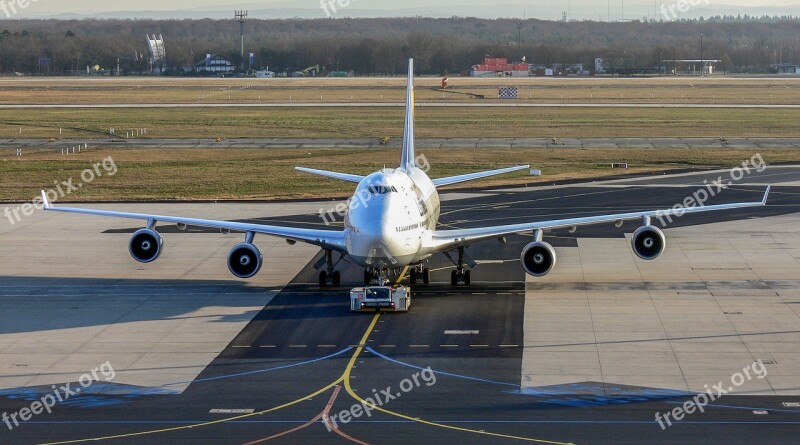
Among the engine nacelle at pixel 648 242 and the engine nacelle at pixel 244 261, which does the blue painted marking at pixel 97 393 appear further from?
the engine nacelle at pixel 648 242

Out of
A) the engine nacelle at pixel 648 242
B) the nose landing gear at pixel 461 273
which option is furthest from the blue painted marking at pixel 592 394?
the nose landing gear at pixel 461 273

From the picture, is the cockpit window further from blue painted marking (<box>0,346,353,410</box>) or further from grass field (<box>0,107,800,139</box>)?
grass field (<box>0,107,800,139</box>)

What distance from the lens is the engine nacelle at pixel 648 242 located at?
4506cm

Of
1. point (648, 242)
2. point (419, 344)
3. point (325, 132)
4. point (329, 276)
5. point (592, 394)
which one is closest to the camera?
point (592, 394)

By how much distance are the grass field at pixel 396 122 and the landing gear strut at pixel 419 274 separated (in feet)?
222

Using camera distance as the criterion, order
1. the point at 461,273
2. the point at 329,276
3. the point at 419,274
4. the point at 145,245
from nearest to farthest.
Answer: the point at 145,245
the point at 329,276
the point at 461,273
the point at 419,274

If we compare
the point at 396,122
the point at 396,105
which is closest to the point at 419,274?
the point at 396,122

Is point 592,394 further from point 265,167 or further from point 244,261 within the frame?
point 265,167

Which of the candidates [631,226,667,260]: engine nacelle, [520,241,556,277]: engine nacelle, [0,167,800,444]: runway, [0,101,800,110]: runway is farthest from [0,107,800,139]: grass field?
[520,241,556,277]: engine nacelle

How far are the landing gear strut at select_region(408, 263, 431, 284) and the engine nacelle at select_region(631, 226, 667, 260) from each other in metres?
8.57

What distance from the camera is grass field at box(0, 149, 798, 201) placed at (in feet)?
257

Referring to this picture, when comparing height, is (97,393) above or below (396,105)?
below

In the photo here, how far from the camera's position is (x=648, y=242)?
Answer: 4519 cm

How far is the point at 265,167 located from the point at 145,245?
45.0m
